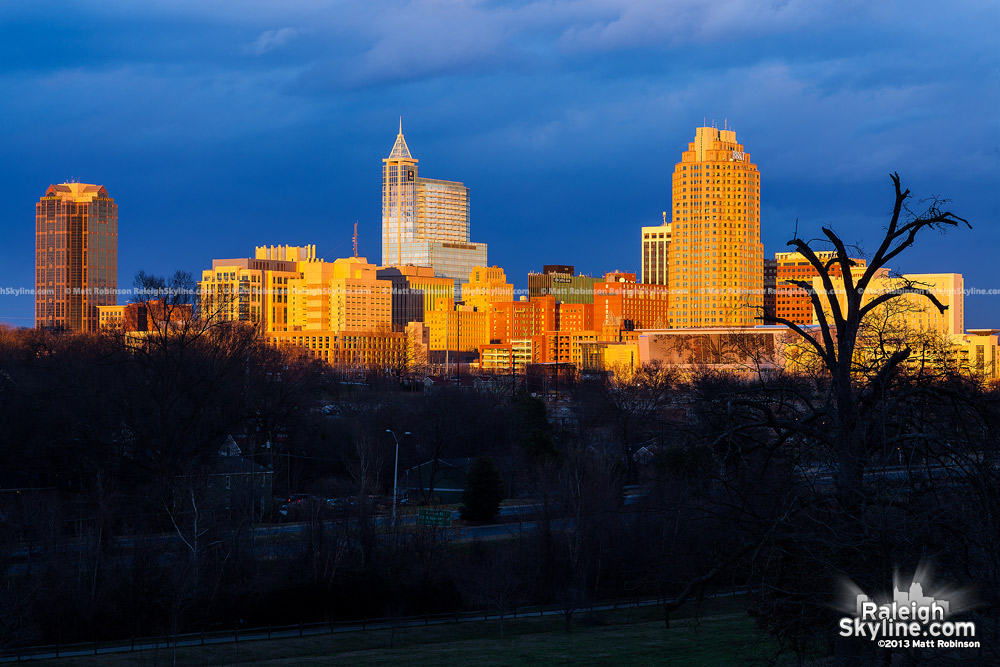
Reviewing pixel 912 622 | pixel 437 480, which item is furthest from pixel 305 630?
pixel 912 622

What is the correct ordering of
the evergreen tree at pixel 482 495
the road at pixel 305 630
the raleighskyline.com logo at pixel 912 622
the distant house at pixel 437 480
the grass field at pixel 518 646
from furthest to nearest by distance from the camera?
the distant house at pixel 437 480 < the evergreen tree at pixel 482 495 < the road at pixel 305 630 < the grass field at pixel 518 646 < the raleighskyline.com logo at pixel 912 622

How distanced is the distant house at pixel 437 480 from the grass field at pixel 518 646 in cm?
2078

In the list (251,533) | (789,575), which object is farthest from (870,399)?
(251,533)

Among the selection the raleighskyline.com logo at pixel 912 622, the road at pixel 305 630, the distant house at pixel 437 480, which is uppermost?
the raleighskyline.com logo at pixel 912 622

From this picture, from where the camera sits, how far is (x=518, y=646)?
100 ft

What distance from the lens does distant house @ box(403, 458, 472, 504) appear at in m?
56.1

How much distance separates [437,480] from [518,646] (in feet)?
94.3

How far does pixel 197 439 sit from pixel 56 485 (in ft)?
21.3

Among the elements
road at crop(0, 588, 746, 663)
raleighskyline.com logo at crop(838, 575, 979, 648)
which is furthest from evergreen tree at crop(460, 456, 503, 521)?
raleighskyline.com logo at crop(838, 575, 979, 648)

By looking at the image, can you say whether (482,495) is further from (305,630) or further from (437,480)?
(305,630)

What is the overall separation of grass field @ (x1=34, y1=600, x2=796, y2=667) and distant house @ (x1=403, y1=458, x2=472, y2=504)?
20.8m

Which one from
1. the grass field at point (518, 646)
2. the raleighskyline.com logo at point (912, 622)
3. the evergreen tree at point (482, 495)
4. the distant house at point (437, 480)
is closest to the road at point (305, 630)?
the grass field at point (518, 646)

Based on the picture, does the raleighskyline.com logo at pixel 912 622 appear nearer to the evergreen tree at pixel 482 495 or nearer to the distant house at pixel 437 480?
the evergreen tree at pixel 482 495

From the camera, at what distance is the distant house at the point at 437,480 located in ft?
184
